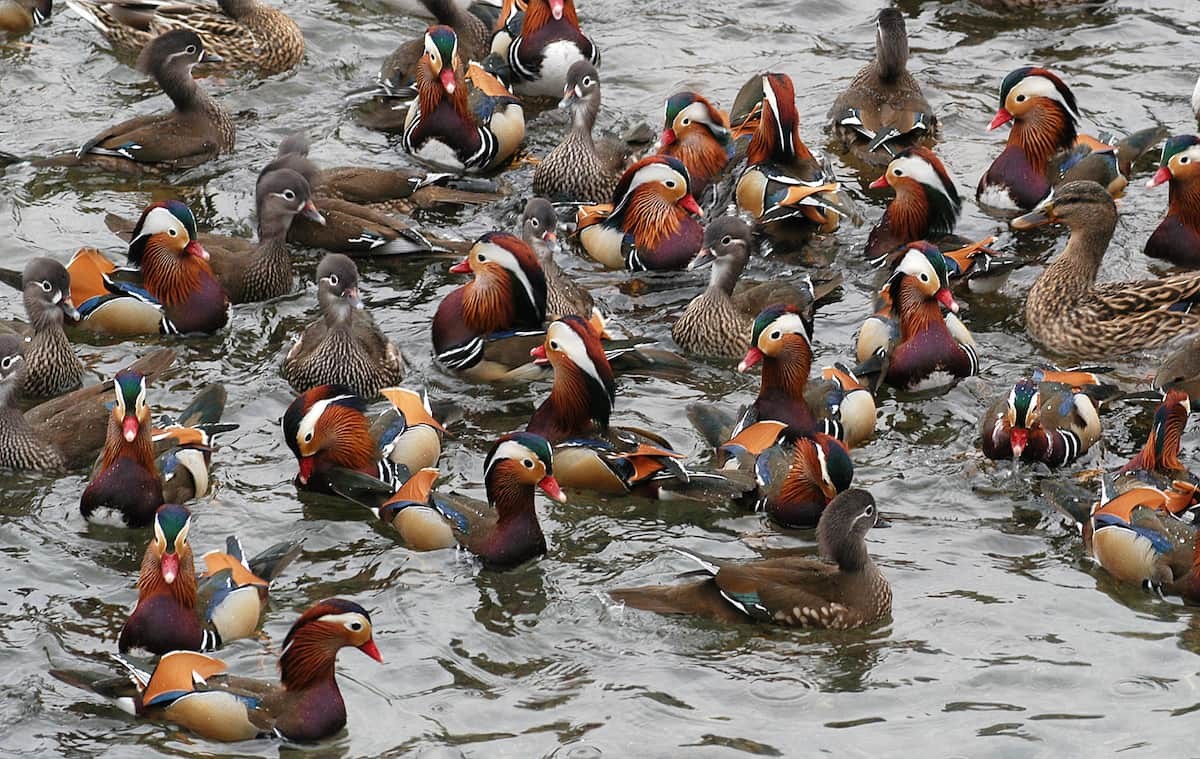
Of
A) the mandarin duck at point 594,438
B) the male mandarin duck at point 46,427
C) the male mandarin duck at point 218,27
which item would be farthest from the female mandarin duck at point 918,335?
the male mandarin duck at point 218,27

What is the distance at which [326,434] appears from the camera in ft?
30.0

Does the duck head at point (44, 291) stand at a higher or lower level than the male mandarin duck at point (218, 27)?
lower

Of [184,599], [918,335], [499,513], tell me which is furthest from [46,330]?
[918,335]

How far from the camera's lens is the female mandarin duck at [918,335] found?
393 inches

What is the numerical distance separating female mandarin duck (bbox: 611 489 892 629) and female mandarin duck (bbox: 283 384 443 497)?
1684 mm

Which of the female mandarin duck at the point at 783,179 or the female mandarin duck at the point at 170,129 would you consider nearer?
the female mandarin duck at the point at 783,179

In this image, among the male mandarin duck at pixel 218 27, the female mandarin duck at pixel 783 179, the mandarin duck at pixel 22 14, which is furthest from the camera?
the mandarin duck at pixel 22 14

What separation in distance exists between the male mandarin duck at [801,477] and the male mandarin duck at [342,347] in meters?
2.29

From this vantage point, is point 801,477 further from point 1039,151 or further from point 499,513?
point 1039,151

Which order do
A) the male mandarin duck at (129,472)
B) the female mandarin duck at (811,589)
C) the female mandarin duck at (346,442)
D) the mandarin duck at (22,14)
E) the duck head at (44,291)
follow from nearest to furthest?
1. the female mandarin duck at (811,589)
2. the male mandarin duck at (129,472)
3. the female mandarin duck at (346,442)
4. the duck head at (44,291)
5. the mandarin duck at (22,14)

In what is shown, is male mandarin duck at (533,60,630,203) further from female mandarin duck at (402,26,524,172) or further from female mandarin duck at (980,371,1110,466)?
female mandarin duck at (980,371,1110,466)

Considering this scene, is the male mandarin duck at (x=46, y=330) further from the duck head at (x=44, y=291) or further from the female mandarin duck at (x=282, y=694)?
the female mandarin duck at (x=282, y=694)

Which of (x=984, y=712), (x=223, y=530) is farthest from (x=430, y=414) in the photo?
(x=984, y=712)

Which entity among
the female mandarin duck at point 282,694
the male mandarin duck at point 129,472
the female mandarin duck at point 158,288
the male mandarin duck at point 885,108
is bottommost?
the female mandarin duck at point 282,694
